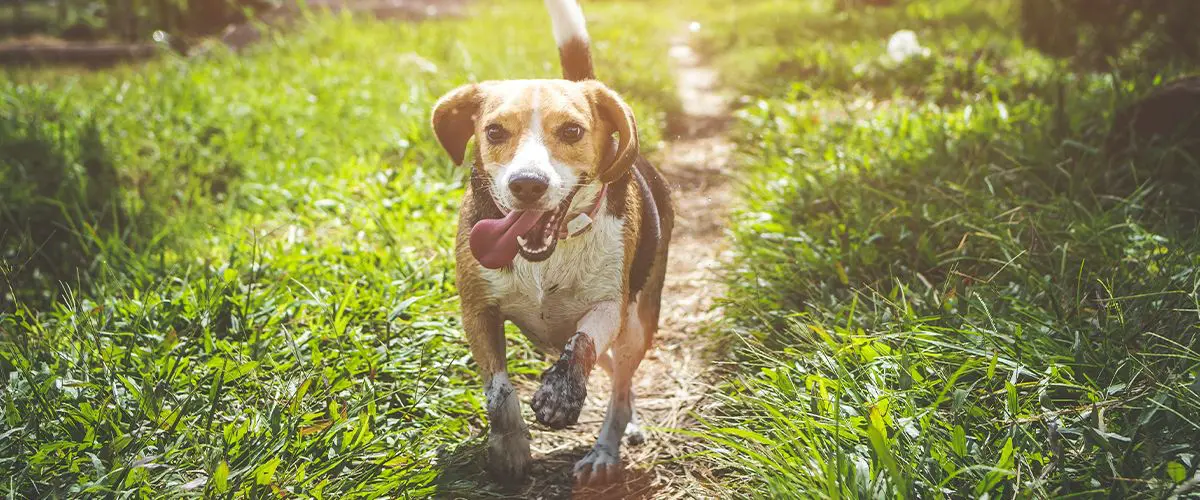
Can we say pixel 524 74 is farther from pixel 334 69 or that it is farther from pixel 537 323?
pixel 537 323

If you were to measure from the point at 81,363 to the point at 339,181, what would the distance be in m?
2.18

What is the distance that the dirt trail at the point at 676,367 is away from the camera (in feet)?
8.84

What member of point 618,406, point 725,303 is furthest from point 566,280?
point 725,303

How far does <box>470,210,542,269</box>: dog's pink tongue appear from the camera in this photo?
91.9 inches

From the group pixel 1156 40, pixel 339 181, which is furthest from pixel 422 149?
pixel 1156 40

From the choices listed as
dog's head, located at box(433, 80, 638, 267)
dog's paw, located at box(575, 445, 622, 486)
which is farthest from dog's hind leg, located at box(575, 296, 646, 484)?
dog's head, located at box(433, 80, 638, 267)

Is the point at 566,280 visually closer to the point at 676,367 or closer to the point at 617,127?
the point at 617,127

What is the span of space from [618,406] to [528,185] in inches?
37.3

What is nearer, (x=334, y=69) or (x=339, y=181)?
(x=339, y=181)

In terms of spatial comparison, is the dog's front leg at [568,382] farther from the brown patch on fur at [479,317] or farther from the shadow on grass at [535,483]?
the shadow on grass at [535,483]

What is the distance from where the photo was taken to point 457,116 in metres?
2.67

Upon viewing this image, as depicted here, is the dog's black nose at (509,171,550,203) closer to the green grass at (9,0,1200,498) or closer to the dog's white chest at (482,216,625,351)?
the dog's white chest at (482,216,625,351)

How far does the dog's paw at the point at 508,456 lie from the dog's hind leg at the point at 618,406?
24cm

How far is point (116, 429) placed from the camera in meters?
2.40
